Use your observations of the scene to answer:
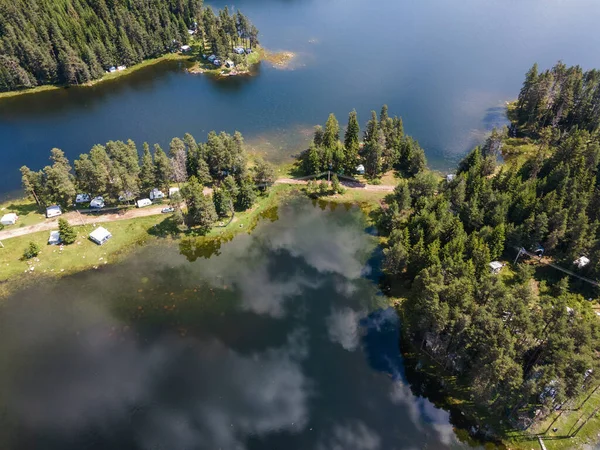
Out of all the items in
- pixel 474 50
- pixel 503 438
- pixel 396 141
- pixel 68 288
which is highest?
pixel 474 50

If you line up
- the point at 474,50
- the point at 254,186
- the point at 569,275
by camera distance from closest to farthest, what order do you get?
the point at 569,275
the point at 254,186
the point at 474,50

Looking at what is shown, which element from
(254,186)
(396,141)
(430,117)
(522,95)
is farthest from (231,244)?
(522,95)

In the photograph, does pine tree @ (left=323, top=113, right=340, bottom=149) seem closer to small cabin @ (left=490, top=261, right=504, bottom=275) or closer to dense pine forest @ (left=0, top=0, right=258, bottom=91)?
small cabin @ (left=490, top=261, right=504, bottom=275)

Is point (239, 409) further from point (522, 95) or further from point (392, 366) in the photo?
point (522, 95)

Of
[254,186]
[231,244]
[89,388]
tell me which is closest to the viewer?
[89,388]

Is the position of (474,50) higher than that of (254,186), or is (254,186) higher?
(474,50)

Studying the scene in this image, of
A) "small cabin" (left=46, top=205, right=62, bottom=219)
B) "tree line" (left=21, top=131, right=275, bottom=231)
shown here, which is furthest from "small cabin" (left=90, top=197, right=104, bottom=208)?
"small cabin" (left=46, top=205, right=62, bottom=219)

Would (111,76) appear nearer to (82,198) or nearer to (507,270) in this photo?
(82,198)
